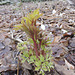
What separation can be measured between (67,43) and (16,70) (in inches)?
26.4

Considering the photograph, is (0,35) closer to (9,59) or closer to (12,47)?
(12,47)

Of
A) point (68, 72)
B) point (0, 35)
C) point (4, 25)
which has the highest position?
point (4, 25)

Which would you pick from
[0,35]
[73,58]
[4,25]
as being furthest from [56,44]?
[4,25]

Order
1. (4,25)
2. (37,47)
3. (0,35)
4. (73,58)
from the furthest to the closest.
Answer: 1. (4,25)
2. (0,35)
3. (73,58)
4. (37,47)

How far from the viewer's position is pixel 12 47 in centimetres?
102

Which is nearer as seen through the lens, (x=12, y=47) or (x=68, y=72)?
(x=68, y=72)

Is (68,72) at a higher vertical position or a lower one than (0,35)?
lower

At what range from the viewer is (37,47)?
2.07 feet

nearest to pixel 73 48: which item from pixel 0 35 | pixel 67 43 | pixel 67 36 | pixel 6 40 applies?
pixel 67 43

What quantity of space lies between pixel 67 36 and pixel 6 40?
85cm

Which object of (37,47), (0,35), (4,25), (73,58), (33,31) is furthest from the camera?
(4,25)

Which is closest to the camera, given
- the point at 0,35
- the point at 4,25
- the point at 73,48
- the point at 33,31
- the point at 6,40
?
the point at 33,31

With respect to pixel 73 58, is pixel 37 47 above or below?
above

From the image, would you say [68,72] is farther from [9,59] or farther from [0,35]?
[0,35]
